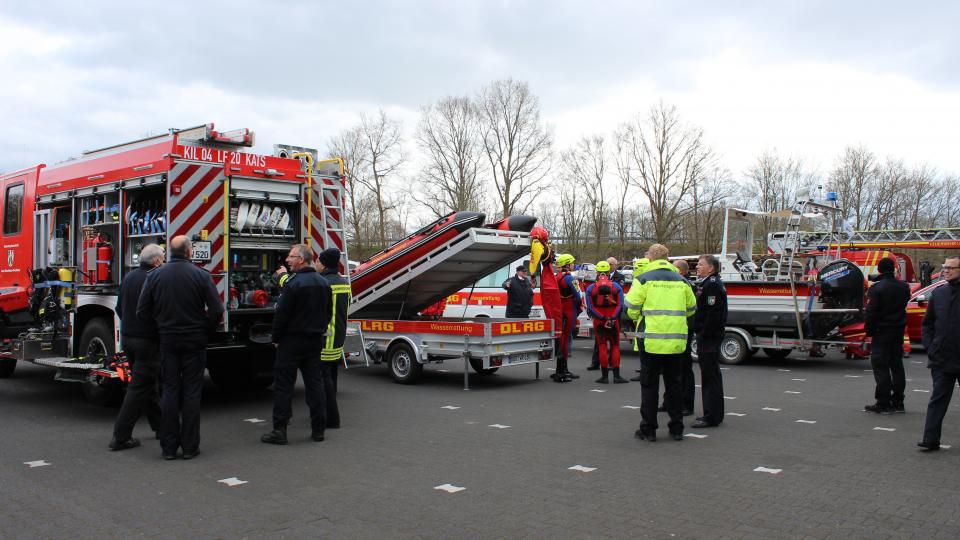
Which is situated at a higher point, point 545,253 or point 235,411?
point 545,253

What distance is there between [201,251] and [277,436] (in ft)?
8.43

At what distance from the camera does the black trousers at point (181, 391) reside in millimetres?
6410

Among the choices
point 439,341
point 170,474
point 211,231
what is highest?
point 211,231

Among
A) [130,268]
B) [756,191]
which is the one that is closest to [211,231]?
[130,268]

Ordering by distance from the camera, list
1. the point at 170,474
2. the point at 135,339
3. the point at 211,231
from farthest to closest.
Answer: the point at 211,231 → the point at 135,339 → the point at 170,474

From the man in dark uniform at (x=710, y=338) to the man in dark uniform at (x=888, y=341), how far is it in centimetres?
220

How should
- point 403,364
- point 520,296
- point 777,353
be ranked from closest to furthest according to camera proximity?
point 403,364
point 520,296
point 777,353

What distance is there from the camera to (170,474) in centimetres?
589

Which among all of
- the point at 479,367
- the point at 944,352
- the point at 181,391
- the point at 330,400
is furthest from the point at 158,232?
the point at 944,352

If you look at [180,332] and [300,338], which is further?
[300,338]

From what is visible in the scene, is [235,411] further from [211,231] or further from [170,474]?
[170,474]

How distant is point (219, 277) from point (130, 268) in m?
1.27

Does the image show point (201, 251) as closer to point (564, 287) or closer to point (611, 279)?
point (564, 287)

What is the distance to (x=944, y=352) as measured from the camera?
21.6 ft
